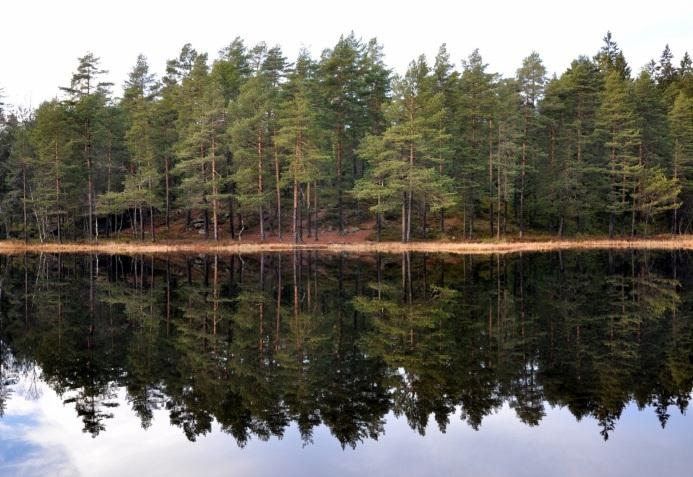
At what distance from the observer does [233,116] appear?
5153cm

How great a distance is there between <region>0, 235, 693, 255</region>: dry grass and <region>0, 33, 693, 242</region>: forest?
257 cm

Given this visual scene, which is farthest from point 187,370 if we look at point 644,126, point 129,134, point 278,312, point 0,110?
point 0,110

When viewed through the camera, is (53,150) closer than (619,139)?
Yes

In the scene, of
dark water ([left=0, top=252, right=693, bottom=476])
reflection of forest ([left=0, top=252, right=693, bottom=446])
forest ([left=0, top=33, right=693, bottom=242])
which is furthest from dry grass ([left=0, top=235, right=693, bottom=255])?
dark water ([left=0, top=252, right=693, bottom=476])

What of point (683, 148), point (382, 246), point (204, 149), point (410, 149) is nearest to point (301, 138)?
point (410, 149)

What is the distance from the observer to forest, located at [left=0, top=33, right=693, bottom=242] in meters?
48.9

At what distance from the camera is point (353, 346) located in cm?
1522

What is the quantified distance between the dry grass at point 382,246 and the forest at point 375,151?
2.57 meters

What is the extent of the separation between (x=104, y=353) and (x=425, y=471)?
10249 mm

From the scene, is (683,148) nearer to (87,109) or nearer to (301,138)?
(301,138)

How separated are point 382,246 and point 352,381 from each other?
111 feet

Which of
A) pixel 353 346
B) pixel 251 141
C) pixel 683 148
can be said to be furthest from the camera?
pixel 683 148

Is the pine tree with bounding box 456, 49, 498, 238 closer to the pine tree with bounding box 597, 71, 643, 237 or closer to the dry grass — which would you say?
the dry grass

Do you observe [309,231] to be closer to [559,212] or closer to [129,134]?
[129,134]
